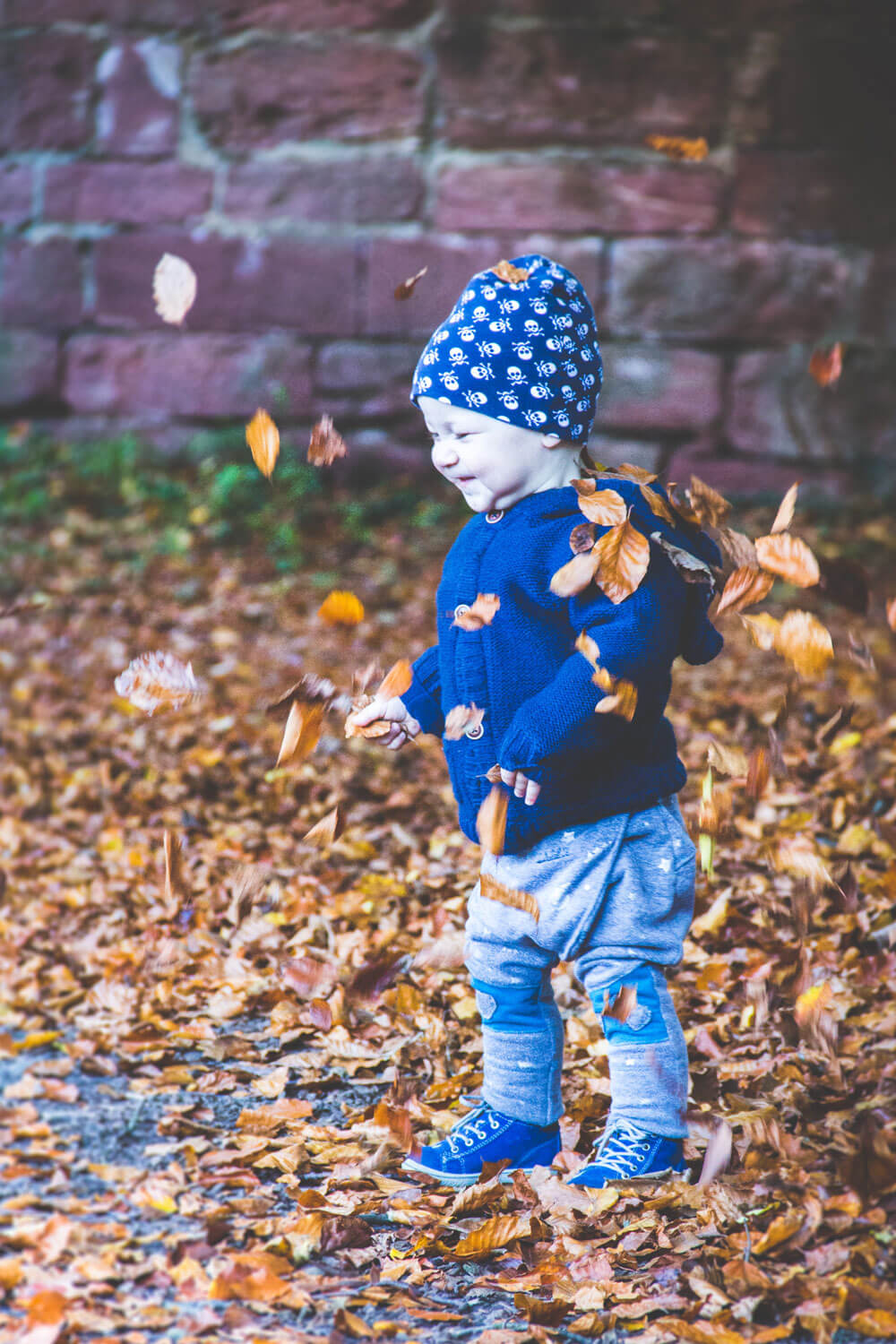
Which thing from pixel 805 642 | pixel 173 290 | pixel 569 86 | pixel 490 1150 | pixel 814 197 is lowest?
pixel 490 1150

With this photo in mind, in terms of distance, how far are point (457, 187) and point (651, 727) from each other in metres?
4.50

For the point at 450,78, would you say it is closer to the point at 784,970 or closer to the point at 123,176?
the point at 123,176

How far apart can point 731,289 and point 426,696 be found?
13.9 ft

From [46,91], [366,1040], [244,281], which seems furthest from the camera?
[46,91]

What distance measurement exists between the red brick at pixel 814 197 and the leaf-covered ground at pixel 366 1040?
1.98 meters

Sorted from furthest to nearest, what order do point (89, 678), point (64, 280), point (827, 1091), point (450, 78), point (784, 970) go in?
point (64, 280)
point (450, 78)
point (89, 678)
point (784, 970)
point (827, 1091)

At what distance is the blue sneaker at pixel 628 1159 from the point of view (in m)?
2.11

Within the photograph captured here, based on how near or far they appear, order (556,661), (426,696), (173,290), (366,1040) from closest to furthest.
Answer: (556,661) < (426,696) < (173,290) < (366,1040)

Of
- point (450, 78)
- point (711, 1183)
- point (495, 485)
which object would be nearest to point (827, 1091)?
point (711, 1183)

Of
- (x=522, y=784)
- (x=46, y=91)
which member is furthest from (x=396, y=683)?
(x=46, y=91)

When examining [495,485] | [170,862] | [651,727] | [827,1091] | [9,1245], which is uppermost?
[495,485]

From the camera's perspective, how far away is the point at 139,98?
6.29 meters

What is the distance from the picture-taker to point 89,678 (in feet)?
16.7

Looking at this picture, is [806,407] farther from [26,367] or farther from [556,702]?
[556,702]
